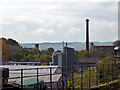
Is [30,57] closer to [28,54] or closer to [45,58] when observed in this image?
[28,54]

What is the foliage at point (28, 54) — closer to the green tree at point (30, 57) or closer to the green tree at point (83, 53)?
the green tree at point (30, 57)

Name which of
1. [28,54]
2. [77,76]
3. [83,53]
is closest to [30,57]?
[28,54]

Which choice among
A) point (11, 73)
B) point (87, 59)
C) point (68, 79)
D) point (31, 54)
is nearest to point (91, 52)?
point (87, 59)

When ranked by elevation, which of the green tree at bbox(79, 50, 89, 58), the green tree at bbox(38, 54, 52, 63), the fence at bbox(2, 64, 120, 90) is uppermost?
the green tree at bbox(79, 50, 89, 58)

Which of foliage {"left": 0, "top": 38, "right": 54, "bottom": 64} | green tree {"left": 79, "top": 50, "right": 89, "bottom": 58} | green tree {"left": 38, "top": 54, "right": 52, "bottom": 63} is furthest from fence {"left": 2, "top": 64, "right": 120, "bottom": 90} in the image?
green tree {"left": 79, "top": 50, "right": 89, "bottom": 58}

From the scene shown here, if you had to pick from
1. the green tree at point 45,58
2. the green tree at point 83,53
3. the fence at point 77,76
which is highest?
the green tree at point 83,53

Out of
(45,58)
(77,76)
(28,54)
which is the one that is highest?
(28,54)

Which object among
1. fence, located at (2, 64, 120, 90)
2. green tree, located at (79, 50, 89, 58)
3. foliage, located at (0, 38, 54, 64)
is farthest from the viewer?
green tree, located at (79, 50, 89, 58)

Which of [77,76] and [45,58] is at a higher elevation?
[45,58]

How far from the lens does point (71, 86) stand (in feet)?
22.8

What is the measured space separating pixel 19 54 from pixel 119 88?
6390 millimetres

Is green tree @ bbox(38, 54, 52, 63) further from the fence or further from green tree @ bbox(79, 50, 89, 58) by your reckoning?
green tree @ bbox(79, 50, 89, 58)

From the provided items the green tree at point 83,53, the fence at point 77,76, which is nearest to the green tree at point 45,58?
the fence at point 77,76

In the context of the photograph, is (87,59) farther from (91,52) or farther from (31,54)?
(31,54)
